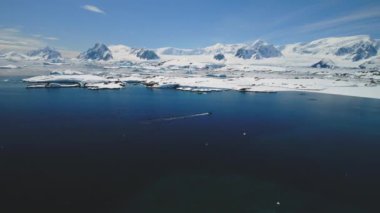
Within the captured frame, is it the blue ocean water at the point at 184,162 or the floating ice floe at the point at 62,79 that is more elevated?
the floating ice floe at the point at 62,79

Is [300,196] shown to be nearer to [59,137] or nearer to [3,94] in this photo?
[59,137]

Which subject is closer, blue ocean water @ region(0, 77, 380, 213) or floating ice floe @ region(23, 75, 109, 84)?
blue ocean water @ region(0, 77, 380, 213)

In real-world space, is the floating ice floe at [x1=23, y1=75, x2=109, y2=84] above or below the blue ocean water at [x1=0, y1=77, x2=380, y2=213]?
above

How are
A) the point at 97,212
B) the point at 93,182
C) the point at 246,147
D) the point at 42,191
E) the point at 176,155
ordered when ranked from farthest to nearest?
the point at 246,147 < the point at 176,155 < the point at 93,182 < the point at 42,191 < the point at 97,212

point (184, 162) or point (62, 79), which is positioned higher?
point (62, 79)

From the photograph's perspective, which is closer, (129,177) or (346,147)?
(129,177)

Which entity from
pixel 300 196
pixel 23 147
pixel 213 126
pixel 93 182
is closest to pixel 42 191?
pixel 93 182

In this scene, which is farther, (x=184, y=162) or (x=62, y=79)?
(x=62, y=79)

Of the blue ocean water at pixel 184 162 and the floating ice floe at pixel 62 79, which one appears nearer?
the blue ocean water at pixel 184 162
